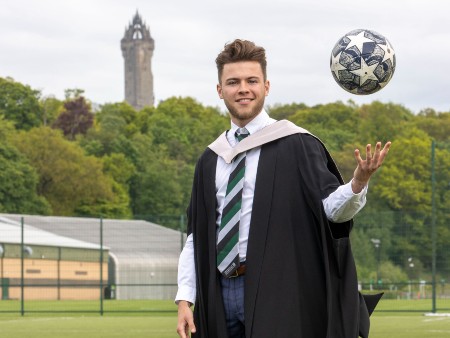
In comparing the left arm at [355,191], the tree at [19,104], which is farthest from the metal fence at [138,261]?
the tree at [19,104]

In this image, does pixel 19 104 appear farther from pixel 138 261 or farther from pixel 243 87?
pixel 243 87

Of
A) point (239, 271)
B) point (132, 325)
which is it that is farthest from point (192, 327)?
point (132, 325)

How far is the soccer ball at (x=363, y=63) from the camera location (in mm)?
7555

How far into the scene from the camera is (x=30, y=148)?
232ft

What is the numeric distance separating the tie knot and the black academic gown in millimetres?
205

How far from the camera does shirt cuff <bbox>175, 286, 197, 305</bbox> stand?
5477mm

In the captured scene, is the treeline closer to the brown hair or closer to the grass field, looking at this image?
the grass field

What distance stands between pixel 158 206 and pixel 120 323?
187 ft

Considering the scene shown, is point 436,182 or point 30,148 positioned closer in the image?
point 436,182

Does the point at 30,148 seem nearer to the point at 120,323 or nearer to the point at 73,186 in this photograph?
the point at 73,186

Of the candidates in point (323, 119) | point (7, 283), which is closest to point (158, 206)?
point (323, 119)

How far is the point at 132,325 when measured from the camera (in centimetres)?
2127

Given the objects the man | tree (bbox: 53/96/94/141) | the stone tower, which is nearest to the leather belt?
the man

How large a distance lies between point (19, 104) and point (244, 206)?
79769 mm
